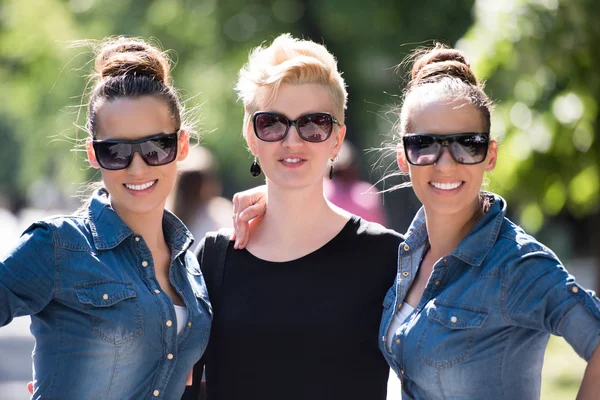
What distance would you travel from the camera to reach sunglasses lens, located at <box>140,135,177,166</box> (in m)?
3.36

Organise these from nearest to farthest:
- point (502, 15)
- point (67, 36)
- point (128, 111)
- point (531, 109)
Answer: point (128, 111), point (502, 15), point (531, 109), point (67, 36)

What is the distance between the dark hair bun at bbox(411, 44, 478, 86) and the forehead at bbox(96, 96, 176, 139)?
984 millimetres

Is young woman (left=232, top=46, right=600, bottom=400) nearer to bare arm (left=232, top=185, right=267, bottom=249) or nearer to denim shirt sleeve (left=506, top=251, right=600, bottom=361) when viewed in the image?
denim shirt sleeve (left=506, top=251, right=600, bottom=361)

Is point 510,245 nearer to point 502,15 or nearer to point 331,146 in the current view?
point 331,146

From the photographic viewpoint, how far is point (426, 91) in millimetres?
3328

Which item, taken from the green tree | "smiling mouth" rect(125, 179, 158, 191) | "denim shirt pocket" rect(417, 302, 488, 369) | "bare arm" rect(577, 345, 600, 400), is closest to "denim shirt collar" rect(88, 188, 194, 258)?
"smiling mouth" rect(125, 179, 158, 191)

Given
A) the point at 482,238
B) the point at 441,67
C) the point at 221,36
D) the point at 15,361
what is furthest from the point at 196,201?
the point at 221,36

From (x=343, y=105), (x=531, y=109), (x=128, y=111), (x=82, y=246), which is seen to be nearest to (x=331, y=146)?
(x=343, y=105)

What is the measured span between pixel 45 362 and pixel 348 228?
131cm

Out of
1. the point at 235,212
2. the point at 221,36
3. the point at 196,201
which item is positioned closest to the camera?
the point at 235,212

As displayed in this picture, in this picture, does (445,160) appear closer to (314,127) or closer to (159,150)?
(314,127)

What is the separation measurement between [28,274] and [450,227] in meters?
1.46

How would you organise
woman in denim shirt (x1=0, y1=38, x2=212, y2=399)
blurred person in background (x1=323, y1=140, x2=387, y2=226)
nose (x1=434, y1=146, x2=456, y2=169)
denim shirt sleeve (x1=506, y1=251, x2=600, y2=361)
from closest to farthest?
denim shirt sleeve (x1=506, y1=251, x2=600, y2=361) < woman in denim shirt (x1=0, y1=38, x2=212, y2=399) < nose (x1=434, y1=146, x2=456, y2=169) < blurred person in background (x1=323, y1=140, x2=387, y2=226)

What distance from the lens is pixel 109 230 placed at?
10.8 feet
